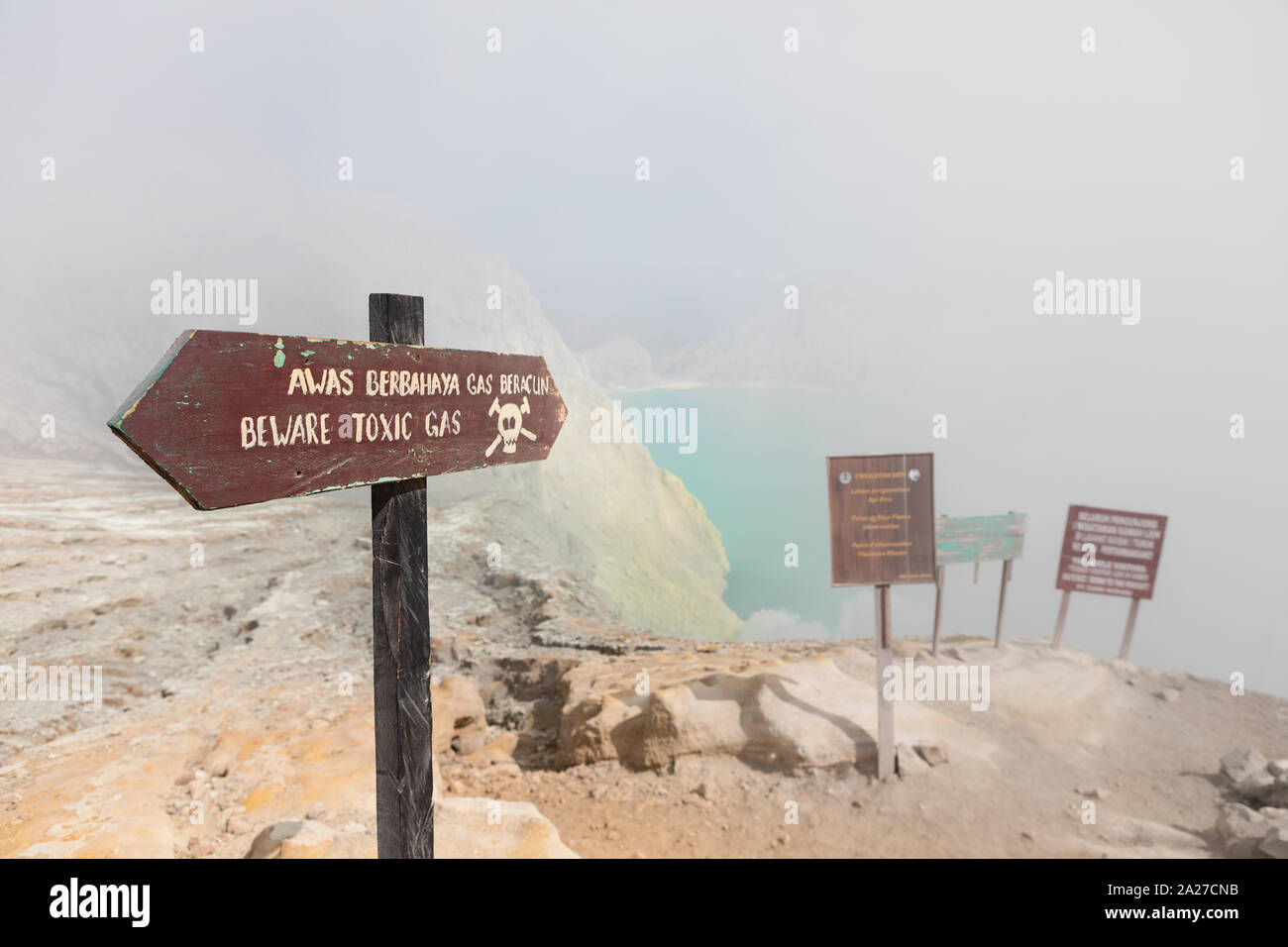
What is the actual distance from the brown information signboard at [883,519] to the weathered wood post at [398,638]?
3857mm

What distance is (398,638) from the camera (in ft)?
7.58

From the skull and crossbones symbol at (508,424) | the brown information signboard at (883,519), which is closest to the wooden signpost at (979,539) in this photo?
the brown information signboard at (883,519)

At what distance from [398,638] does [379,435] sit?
0.71m

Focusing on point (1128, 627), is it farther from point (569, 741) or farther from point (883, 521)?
point (569, 741)

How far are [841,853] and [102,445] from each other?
2189cm

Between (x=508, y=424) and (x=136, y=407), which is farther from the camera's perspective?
(x=508, y=424)

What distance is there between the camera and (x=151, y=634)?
8.88m

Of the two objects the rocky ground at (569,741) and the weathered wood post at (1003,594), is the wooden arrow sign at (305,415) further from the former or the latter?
the weathered wood post at (1003,594)

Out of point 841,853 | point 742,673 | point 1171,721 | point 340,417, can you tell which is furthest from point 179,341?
point 1171,721

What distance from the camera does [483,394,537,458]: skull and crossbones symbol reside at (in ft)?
8.52

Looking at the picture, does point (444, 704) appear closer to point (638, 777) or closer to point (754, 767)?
point (638, 777)

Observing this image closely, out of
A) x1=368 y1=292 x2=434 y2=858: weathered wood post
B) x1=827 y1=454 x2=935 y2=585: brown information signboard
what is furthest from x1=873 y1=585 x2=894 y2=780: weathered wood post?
x1=368 y1=292 x2=434 y2=858: weathered wood post

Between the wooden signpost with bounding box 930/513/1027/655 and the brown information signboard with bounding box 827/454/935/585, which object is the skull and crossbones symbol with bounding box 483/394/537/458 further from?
the wooden signpost with bounding box 930/513/1027/655

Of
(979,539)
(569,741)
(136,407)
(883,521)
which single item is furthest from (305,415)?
(979,539)
